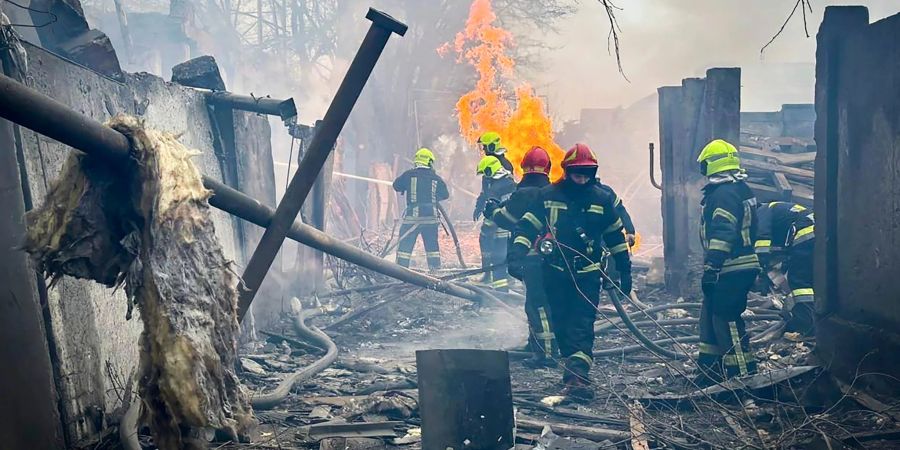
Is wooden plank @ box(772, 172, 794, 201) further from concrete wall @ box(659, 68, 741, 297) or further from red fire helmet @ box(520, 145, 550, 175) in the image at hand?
red fire helmet @ box(520, 145, 550, 175)

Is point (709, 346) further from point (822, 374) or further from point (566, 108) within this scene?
point (566, 108)

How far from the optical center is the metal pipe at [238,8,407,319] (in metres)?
3.31

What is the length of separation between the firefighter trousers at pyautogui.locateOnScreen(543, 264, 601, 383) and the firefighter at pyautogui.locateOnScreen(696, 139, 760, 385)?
1.00 meters

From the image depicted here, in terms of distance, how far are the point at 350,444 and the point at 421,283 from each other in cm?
330

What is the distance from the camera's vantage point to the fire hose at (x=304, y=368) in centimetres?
523

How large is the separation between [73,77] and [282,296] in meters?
5.04

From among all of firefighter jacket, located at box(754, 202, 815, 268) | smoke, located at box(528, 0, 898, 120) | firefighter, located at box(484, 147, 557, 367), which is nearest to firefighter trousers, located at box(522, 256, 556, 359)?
firefighter, located at box(484, 147, 557, 367)

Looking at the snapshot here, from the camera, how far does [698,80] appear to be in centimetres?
1016

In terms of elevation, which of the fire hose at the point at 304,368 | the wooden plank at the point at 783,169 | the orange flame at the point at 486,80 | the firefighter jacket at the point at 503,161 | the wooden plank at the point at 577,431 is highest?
the orange flame at the point at 486,80

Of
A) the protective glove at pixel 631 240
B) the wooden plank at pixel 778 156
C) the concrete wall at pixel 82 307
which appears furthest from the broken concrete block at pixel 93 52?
the wooden plank at pixel 778 156

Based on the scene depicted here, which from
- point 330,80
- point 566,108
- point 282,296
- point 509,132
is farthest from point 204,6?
point 282,296

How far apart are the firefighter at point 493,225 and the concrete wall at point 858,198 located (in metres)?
5.05

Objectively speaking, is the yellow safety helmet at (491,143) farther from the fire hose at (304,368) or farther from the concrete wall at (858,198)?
the concrete wall at (858,198)

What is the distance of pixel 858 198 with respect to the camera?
558 centimetres
